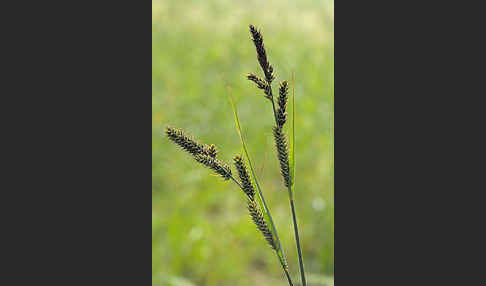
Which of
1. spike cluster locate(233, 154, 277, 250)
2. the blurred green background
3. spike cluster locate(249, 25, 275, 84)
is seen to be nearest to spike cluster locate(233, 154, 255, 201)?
spike cluster locate(233, 154, 277, 250)

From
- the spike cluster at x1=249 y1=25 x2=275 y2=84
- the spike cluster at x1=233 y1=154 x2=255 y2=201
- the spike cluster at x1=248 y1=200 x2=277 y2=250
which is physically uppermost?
the spike cluster at x1=249 y1=25 x2=275 y2=84

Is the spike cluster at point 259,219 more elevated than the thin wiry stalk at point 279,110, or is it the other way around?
the thin wiry stalk at point 279,110

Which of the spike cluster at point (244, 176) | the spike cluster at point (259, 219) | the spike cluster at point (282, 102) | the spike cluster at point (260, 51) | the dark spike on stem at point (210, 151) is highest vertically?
the spike cluster at point (260, 51)

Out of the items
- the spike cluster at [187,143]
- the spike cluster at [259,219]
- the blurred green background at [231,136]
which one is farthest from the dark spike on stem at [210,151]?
the blurred green background at [231,136]

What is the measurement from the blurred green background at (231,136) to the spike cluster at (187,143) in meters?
0.29

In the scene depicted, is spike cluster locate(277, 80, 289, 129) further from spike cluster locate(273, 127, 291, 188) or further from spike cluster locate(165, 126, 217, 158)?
spike cluster locate(165, 126, 217, 158)

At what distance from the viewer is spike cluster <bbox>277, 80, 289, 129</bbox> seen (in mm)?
749

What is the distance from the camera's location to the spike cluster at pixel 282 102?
75 cm

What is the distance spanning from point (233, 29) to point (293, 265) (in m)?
3.23

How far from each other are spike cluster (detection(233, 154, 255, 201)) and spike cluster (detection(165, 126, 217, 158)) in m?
0.07

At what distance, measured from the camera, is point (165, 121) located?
3.52 metres

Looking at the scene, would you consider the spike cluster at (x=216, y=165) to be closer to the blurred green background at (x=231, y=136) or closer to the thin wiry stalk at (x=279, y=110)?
the thin wiry stalk at (x=279, y=110)

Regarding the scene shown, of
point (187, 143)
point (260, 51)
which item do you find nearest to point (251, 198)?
point (187, 143)

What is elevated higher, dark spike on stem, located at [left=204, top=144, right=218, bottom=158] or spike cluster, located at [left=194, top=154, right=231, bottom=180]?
dark spike on stem, located at [left=204, top=144, right=218, bottom=158]
